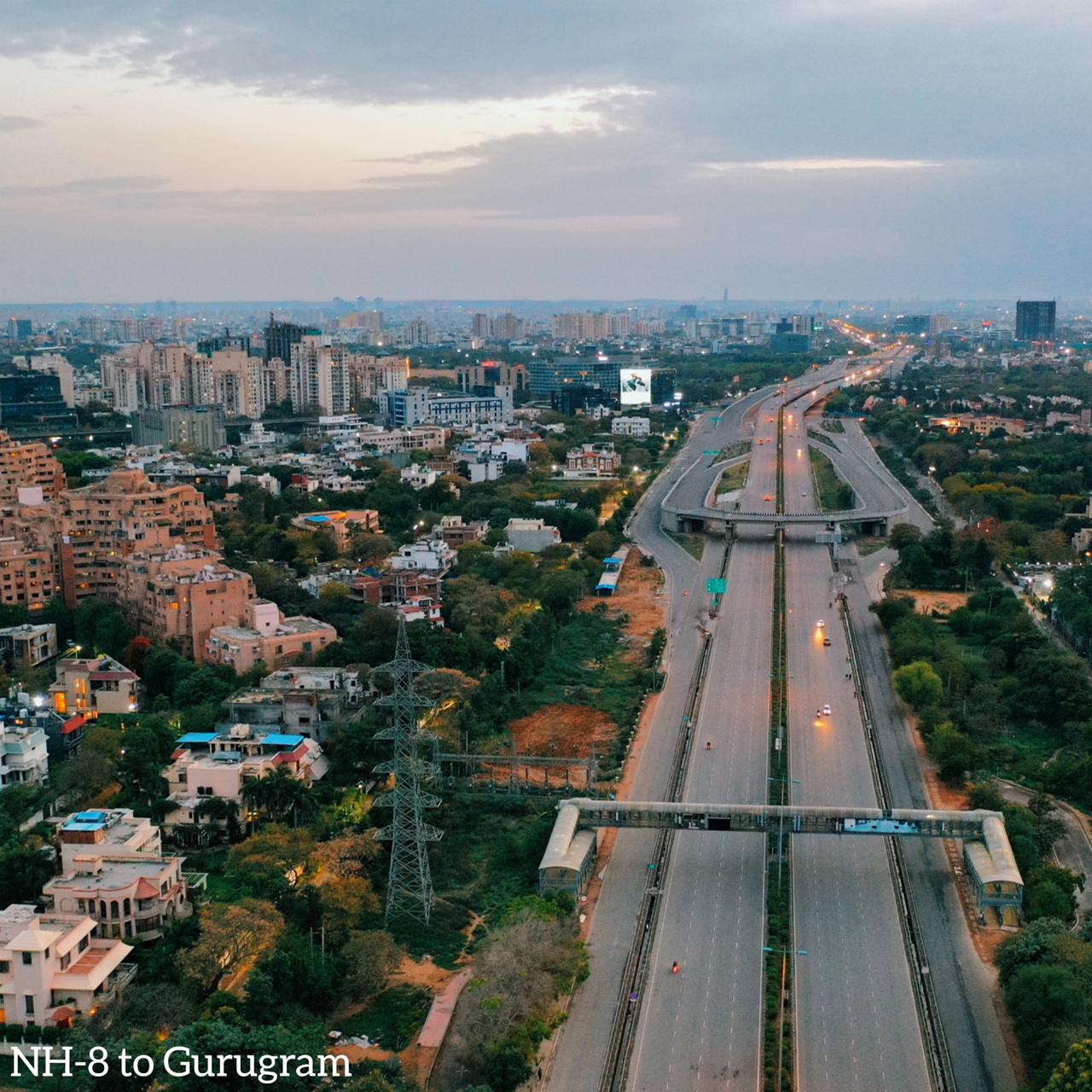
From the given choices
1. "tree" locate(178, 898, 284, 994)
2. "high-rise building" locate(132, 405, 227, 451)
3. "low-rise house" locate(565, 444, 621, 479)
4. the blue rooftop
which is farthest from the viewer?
"high-rise building" locate(132, 405, 227, 451)

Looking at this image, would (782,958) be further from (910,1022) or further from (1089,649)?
(1089,649)

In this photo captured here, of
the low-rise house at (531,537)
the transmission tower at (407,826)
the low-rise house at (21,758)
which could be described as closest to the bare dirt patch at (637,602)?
the low-rise house at (531,537)

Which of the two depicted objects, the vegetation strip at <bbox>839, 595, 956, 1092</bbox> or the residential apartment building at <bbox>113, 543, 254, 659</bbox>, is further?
the residential apartment building at <bbox>113, 543, 254, 659</bbox>

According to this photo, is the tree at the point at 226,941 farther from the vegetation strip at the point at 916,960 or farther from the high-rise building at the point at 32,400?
the high-rise building at the point at 32,400

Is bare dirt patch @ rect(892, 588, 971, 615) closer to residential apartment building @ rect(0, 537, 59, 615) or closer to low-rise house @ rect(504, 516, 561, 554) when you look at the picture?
low-rise house @ rect(504, 516, 561, 554)

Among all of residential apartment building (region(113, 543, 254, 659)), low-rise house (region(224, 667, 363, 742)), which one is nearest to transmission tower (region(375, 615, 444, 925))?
low-rise house (region(224, 667, 363, 742))

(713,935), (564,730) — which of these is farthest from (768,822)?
→ (564,730)

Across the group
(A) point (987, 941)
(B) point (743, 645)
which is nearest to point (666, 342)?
(B) point (743, 645)
